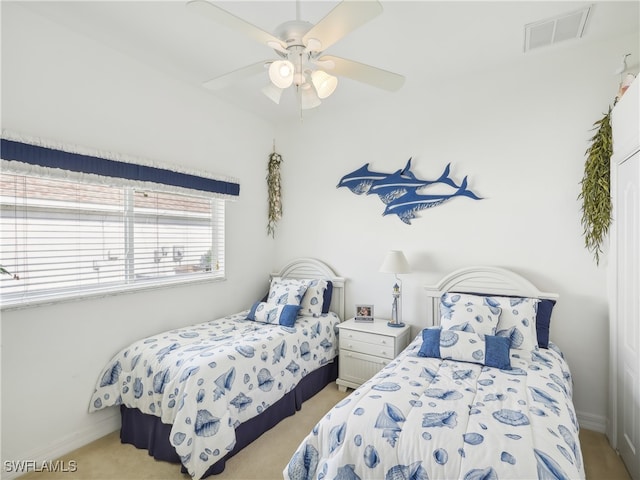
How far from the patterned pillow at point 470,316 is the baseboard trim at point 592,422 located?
3.41ft

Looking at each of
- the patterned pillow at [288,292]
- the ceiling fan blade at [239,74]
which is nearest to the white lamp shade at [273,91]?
the ceiling fan blade at [239,74]

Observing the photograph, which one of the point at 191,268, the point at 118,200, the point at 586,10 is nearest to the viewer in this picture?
the point at 586,10

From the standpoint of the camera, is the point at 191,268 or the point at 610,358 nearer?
the point at 610,358

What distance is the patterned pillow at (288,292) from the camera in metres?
3.21

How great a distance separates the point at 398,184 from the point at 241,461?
253cm

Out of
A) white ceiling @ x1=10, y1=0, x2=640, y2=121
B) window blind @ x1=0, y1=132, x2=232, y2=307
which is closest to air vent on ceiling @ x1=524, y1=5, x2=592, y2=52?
white ceiling @ x1=10, y1=0, x2=640, y2=121

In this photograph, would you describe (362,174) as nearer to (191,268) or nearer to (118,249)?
(191,268)

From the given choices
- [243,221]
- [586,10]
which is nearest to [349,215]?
[243,221]

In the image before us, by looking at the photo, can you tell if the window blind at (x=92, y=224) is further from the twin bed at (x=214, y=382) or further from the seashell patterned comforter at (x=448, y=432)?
the seashell patterned comforter at (x=448, y=432)

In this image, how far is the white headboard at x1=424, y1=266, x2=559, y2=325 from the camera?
2645 millimetres

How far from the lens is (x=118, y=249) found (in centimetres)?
259

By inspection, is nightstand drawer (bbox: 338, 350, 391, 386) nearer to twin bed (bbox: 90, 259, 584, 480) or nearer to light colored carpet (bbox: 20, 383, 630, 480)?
twin bed (bbox: 90, 259, 584, 480)

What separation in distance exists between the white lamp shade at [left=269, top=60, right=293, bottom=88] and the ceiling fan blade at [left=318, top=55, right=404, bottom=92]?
0.20 m

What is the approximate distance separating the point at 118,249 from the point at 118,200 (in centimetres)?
37
